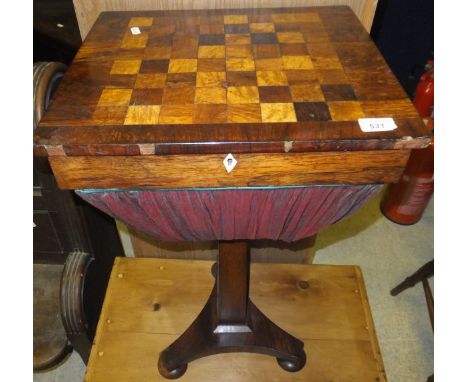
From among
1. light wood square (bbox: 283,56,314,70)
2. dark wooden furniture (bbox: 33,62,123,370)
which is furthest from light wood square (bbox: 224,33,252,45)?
dark wooden furniture (bbox: 33,62,123,370)

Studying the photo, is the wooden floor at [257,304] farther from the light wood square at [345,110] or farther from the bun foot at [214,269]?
the light wood square at [345,110]

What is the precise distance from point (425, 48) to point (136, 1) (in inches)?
53.8

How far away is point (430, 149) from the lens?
1628 mm

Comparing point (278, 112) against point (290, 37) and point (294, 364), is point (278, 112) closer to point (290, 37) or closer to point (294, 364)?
point (290, 37)

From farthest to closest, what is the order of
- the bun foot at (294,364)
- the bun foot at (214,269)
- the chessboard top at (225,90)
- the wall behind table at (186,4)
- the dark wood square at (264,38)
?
the bun foot at (214,269)
the bun foot at (294,364)
the wall behind table at (186,4)
the dark wood square at (264,38)
the chessboard top at (225,90)

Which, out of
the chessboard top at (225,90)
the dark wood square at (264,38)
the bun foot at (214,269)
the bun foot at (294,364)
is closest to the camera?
the chessboard top at (225,90)

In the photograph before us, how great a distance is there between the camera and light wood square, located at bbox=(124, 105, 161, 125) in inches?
26.4

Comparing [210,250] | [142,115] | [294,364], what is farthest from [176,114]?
[210,250]

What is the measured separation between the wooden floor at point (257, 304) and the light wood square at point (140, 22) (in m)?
0.83

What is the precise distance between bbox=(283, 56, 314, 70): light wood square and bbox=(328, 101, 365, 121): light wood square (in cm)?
14

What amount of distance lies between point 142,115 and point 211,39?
1.02ft

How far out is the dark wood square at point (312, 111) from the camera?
2.20ft

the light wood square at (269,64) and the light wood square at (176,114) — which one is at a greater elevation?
the light wood square at (269,64)

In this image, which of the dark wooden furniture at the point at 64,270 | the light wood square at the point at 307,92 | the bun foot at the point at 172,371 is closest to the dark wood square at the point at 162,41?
the light wood square at the point at 307,92
